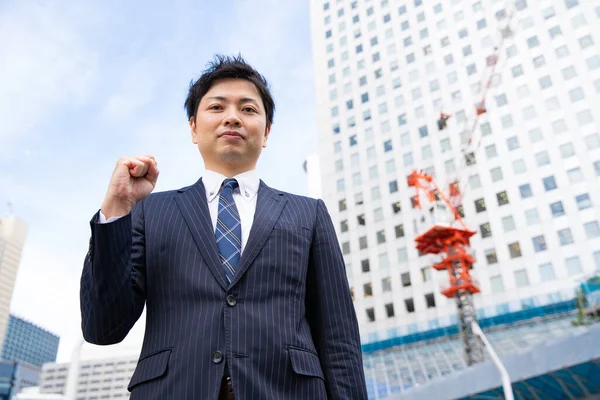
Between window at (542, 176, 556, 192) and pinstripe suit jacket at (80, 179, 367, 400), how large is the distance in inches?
1705

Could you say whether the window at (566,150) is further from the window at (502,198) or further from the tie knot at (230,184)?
the tie knot at (230,184)

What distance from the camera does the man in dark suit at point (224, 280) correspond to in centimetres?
194

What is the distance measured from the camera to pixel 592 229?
38062 millimetres

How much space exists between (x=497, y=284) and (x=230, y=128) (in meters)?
41.7

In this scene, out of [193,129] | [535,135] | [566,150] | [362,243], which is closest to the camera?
[193,129]

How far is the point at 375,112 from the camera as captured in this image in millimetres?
55312

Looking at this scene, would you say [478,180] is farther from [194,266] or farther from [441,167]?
[194,266]

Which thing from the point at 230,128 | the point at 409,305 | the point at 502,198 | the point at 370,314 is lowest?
the point at 230,128

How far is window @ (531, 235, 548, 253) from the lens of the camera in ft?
129

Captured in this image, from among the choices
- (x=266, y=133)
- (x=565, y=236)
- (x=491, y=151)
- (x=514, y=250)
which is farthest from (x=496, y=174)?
(x=266, y=133)

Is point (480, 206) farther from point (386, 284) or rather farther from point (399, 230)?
point (386, 284)

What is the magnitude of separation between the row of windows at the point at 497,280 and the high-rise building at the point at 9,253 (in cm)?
15068

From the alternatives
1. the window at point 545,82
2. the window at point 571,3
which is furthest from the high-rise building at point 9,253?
the window at point 571,3

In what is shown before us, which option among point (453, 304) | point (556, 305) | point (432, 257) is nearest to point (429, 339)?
point (453, 304)
